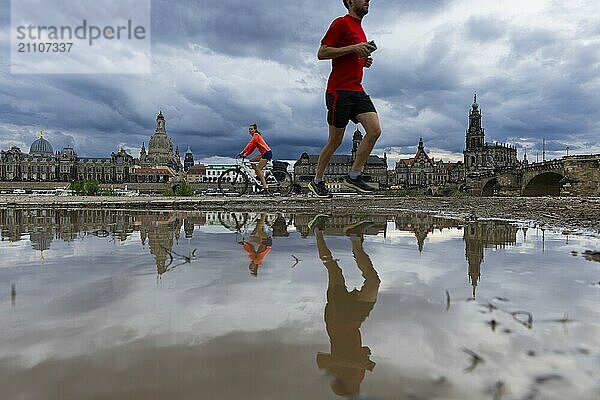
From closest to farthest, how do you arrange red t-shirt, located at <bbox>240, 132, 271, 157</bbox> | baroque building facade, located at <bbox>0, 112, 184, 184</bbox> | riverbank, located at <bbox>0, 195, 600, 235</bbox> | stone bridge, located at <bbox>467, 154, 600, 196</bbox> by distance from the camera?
riverbank, located at <bbox>0, 195, 600, 235</bbox>, red t-shirt, located at <bbox>240, 132, 271, 157</bbox>, stone bridge, located at <bbox>467, 154, 600, 196</bbox>, baroque building facade, located at <bbox>0, 112, 184, 184</bbox>

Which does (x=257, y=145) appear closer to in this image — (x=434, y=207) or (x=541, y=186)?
(x=434, y=207)

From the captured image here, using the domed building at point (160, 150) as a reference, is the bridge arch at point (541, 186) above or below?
below

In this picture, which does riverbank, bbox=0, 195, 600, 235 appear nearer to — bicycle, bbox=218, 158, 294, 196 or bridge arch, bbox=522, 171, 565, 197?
bicycle, bbox=218, 158, 294, 196

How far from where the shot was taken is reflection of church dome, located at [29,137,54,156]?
436 feet

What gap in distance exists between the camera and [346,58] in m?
5.35

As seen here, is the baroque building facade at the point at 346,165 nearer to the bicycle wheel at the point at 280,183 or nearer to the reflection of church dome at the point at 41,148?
the reflection of church dome at the point at 41,148

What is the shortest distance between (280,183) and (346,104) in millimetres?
9351

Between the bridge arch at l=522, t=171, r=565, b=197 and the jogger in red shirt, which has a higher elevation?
the jogger in red shirt

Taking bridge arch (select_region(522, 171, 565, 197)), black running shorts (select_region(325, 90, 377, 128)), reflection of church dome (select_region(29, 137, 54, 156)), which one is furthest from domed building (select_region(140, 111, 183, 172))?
black running shorts (select_region(325, 90, 377, 128))

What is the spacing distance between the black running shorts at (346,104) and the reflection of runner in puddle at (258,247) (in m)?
2.11

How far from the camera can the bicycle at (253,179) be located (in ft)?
43.2

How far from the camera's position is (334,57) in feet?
17.1

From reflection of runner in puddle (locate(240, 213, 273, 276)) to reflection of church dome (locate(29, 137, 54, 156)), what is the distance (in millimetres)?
151650

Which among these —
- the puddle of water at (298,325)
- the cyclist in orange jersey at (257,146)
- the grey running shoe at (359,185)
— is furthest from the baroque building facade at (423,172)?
the puddle of water at (298,325)
